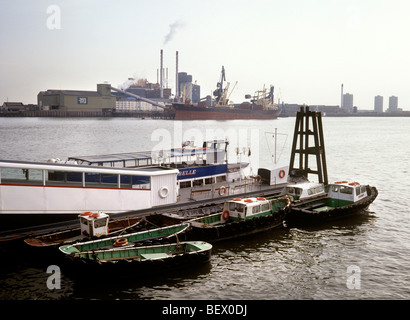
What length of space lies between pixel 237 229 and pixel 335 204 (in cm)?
1256

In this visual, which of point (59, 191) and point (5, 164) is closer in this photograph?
point (5, 164)

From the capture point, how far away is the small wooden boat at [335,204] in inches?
1278

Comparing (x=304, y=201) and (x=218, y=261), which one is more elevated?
(x=304, y=201)

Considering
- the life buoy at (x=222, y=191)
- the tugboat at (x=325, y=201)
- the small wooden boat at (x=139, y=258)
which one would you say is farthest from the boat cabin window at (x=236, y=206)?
the tugboat at (x=325, y=201)

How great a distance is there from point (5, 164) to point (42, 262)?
19.8 feet

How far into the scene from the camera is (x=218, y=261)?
24938 mm

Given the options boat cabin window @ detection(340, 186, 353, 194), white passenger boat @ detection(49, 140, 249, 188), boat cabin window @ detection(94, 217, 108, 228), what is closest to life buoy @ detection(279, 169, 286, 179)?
white passenger boat @ detection(49, 140, 249, 188)

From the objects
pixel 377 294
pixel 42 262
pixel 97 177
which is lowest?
pixel 377 294

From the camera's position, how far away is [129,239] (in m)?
23.9

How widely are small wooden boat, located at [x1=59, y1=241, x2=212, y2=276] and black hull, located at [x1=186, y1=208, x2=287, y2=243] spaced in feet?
5.98

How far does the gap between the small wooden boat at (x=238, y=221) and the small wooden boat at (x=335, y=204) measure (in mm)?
2613
